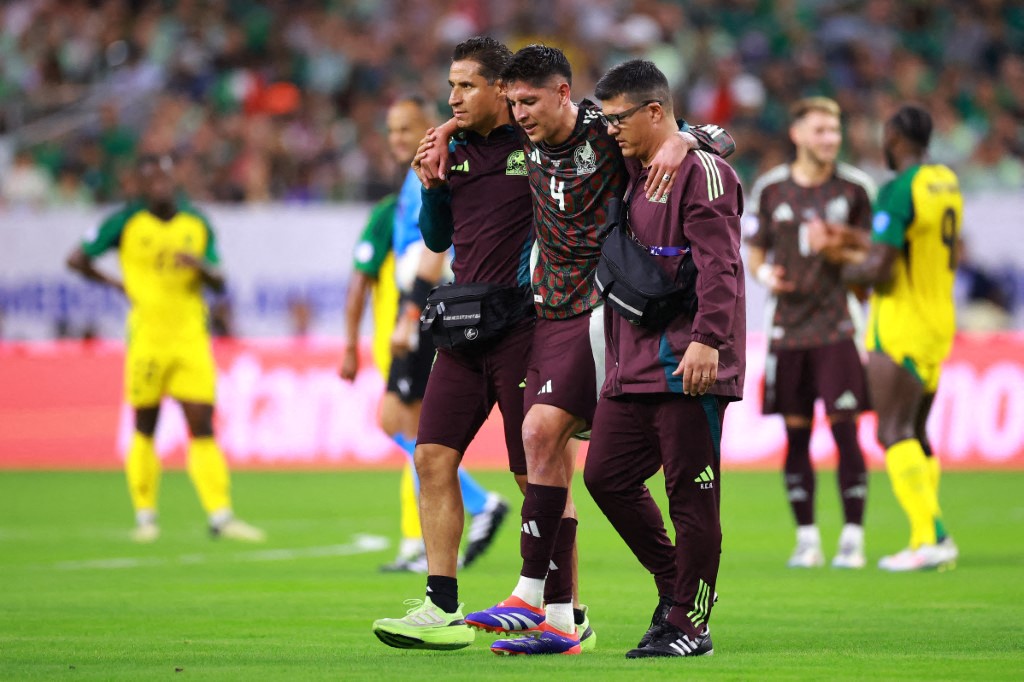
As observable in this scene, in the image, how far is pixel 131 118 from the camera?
25.0 metres

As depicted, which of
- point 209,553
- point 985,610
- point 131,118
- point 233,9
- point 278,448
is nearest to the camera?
point 985,610

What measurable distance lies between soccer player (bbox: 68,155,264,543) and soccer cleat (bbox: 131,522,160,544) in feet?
0.47

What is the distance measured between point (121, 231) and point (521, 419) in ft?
23.1

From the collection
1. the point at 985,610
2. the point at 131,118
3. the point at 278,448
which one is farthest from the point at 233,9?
the point at 985,610

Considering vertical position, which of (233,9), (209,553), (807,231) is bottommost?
(209,553)

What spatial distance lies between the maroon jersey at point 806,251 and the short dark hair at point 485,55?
434cm

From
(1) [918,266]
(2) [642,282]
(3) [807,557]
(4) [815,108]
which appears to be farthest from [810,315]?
(2) [642,282]

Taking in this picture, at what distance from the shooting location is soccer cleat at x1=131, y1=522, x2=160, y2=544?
12758 mm

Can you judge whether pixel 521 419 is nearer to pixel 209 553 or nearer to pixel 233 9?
pixel 209 553

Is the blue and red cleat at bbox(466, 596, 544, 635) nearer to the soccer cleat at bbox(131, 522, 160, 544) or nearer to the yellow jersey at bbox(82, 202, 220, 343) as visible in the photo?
the soccer cleat at bbox(131, 522, 160, 544)

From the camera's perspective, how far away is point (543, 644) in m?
6.89

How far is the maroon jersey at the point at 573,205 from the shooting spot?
692 centimetres

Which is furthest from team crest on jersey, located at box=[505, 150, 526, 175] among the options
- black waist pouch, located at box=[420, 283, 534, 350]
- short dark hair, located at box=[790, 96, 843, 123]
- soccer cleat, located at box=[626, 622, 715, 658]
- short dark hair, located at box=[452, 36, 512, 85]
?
short dark hair, located at box=[790, 96, 843, 123]

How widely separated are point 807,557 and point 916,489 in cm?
80
